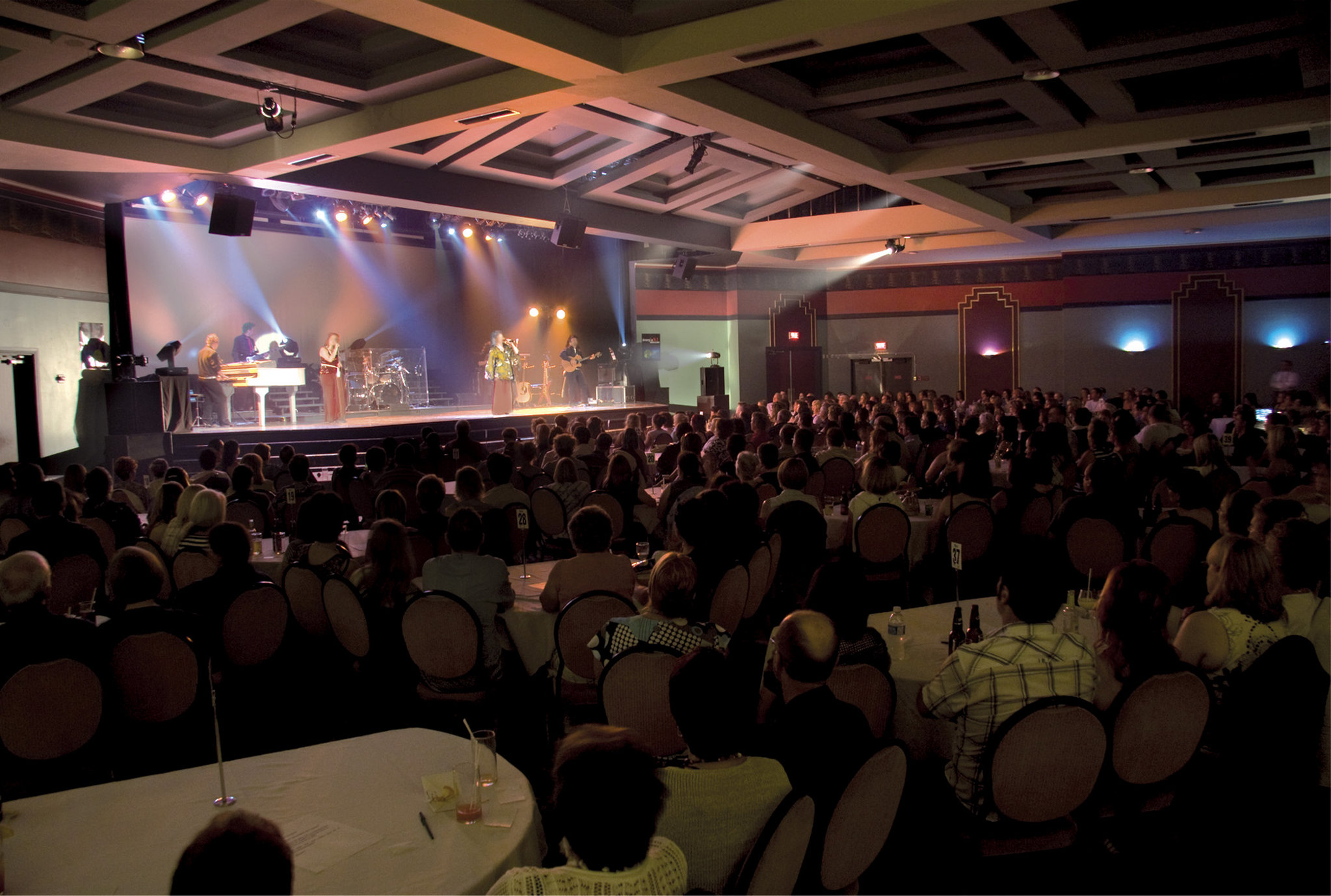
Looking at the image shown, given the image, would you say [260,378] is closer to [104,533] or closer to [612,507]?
[104,533]

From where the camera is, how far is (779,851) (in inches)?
72.1

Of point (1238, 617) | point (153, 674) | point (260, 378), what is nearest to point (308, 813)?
point (153, 674)

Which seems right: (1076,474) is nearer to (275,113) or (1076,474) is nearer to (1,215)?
(275,113)

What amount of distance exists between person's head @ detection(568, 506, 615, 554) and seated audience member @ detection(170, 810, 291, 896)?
2.78 m

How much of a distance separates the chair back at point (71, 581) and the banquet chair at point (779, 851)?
14.1ft

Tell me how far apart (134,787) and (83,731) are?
0.88 metres

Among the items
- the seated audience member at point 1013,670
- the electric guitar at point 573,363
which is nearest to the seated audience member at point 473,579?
the seated audience member at point 1013,670

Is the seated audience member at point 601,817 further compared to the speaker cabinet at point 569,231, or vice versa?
the speaker cabinet at point 569,231

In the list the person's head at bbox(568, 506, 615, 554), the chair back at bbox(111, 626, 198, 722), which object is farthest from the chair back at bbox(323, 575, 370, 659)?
the person's head at bbox(568, 506, 615, 554)

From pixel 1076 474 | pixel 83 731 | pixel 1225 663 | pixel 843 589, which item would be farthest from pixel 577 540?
pixel 1076 474

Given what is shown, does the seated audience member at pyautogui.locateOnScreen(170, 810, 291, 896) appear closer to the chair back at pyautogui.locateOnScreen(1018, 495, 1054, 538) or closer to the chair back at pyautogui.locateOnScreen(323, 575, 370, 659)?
the chair back at pyautogui.locateOnScreen(323, 575, 370, 659)

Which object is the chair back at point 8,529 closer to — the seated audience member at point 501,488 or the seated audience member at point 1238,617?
the seated audience member at point 501,488

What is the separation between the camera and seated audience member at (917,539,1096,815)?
2615 millimetres

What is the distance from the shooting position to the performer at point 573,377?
17.1m
